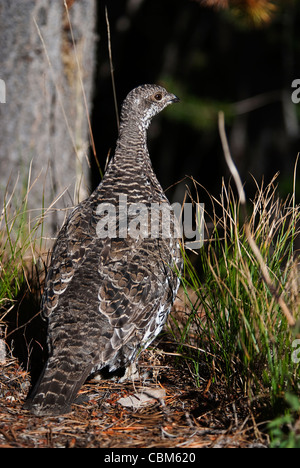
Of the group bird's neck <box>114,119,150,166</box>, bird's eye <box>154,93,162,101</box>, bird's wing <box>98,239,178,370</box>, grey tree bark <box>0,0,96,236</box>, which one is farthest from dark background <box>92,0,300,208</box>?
bird's wing <box>98,239,178,370</box>

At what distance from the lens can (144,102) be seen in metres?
4.71

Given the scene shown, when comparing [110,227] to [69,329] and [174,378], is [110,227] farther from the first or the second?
[174,378]

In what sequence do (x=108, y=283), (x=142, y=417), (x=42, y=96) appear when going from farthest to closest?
(x=42, y=96) → (x=108, y=283) → (x=142, y=417)

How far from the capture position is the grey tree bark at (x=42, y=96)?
18.3 feet

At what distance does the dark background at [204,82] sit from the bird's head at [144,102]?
6.69m

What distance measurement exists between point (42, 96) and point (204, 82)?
9802mm

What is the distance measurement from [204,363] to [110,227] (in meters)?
1.06

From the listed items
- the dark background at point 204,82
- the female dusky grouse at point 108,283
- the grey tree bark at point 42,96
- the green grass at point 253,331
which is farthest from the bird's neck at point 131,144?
the dark background at point 204,82

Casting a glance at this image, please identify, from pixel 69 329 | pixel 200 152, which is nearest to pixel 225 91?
pixel 200 152

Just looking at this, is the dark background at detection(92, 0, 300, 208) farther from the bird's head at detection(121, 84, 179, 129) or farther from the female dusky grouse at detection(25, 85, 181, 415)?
the female dusky grouse at detection(25, 85, 181, 415)

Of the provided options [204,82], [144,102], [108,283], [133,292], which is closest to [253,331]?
[133,292]

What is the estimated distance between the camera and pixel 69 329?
3.39 metres

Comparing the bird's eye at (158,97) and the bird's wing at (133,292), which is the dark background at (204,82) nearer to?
the bird's eye at (158,97)

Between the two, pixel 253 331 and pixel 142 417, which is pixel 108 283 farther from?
pixel 253 331
